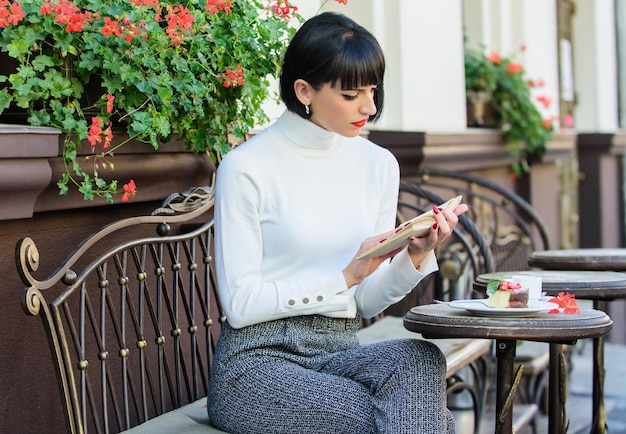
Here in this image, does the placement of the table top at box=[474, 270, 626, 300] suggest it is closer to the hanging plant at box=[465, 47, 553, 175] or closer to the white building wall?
the hanging plant at box=[465, 47, 553, 175]

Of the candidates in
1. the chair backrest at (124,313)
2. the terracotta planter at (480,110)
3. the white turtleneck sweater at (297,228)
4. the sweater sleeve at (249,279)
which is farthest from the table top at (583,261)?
the terracotta planter at (480,110)

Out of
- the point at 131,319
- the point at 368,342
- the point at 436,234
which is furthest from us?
the point at 368,342

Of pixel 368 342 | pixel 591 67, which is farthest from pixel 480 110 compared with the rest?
pixel 591 67

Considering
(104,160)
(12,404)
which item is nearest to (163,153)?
(104,160)

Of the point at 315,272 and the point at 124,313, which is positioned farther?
the point at 124,313

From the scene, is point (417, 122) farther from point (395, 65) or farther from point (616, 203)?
point (616, 203)

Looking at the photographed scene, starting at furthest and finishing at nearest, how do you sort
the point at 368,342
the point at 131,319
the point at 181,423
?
1. the point at 368,342
2. the point at 131,319
3. the point at 181,423

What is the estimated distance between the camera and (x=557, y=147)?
297 inches

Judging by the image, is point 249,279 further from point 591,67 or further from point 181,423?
point 591,67

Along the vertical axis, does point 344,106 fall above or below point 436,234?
above

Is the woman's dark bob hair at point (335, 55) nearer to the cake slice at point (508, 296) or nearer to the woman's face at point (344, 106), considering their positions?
the woman's face at point (344, 106)

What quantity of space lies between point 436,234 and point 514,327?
267 millimetres

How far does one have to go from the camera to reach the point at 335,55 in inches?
93.8

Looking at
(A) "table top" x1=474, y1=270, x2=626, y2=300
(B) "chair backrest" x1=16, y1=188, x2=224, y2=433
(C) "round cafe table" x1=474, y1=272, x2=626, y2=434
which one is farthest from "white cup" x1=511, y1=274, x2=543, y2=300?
(B) "chair backrest" x1=16, y1=188, x2=224, y2=433
